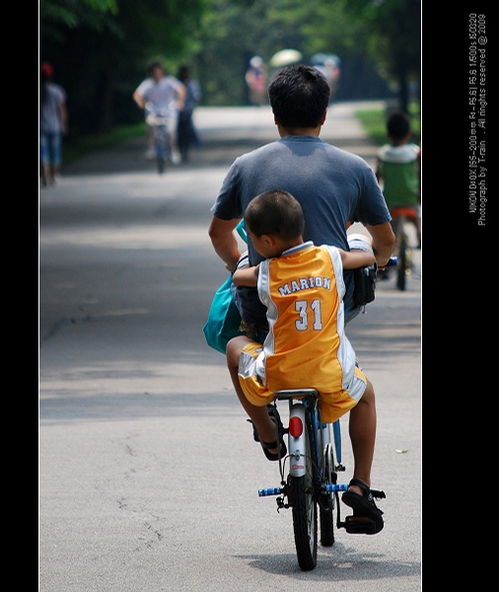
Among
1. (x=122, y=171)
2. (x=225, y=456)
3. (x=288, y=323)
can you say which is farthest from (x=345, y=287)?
(x=122, y=171)

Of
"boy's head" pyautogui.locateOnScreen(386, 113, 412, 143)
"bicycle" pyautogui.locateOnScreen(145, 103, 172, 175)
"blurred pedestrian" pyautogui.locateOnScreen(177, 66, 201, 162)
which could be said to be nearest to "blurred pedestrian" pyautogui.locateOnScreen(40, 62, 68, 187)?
"bicycle" pyautogui.locateOnScreen(145, 103, 172, 175)

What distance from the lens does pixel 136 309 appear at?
1402 centimetres

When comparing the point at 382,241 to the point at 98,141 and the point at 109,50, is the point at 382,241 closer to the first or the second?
the point at 98,141

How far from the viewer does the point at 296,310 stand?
5.75 metres

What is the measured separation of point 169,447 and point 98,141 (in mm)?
38129

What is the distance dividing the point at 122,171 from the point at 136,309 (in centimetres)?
1987

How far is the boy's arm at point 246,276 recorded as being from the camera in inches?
232

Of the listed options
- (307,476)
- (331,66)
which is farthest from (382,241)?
(331,66)

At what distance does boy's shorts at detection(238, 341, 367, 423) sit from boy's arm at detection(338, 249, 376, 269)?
0.37 meters

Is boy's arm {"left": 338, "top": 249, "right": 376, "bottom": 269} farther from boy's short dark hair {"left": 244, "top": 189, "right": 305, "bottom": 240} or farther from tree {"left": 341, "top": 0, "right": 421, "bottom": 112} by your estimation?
tree {"left": 341, "top": 0, "right": 421, "bottom": 112}

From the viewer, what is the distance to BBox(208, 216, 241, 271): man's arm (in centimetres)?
611
